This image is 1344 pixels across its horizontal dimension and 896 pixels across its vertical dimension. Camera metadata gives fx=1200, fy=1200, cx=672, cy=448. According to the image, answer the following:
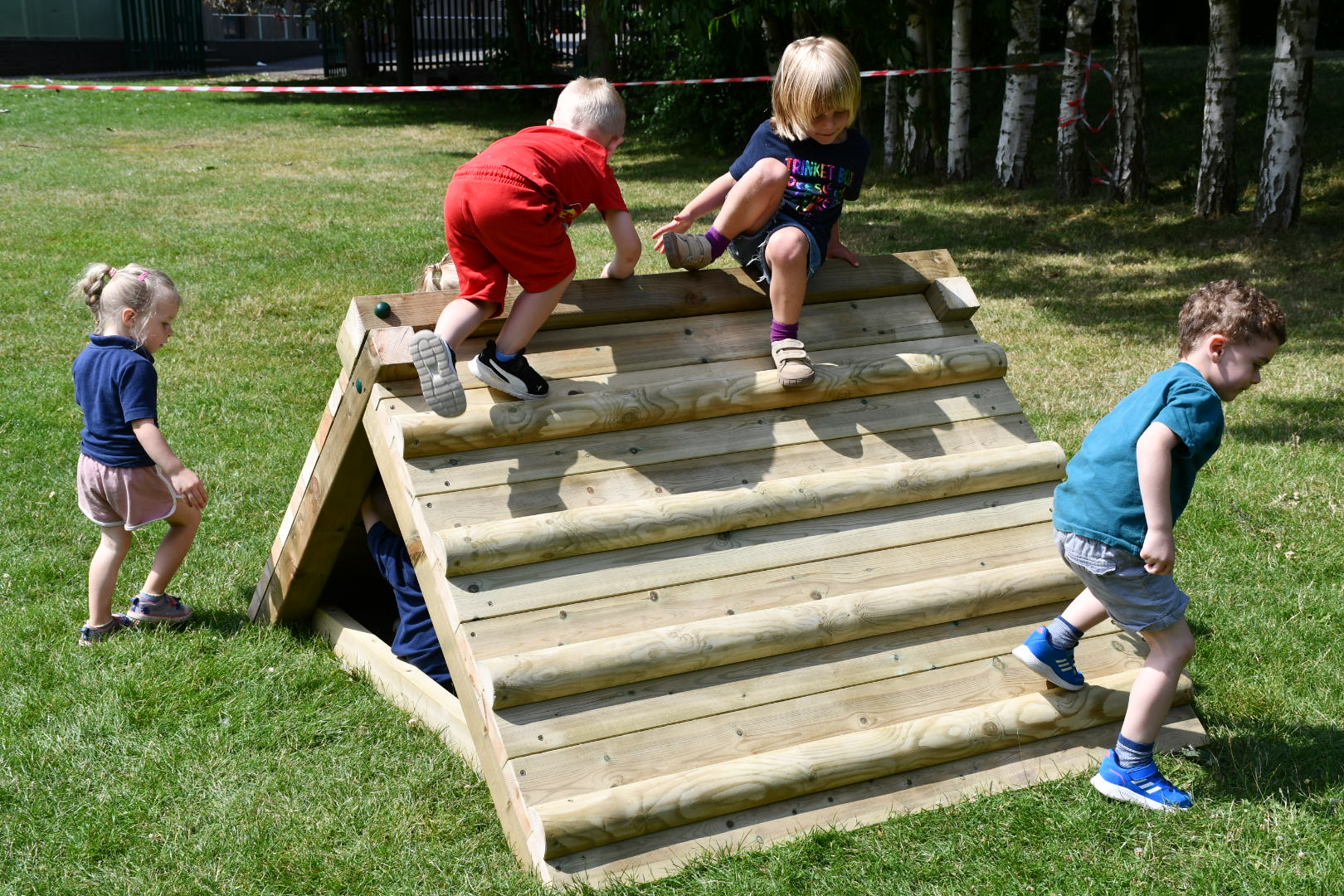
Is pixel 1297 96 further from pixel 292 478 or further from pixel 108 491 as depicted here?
pixel 108 491

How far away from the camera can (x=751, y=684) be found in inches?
143

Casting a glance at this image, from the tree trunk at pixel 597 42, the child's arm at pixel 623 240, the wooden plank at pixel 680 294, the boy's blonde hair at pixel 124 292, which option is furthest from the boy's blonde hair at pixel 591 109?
the tree trunk at pixel 597 42

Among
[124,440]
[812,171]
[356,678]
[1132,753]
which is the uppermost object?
[812,171]

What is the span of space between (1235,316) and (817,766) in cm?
171

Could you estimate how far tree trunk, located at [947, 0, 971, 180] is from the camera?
546 inches

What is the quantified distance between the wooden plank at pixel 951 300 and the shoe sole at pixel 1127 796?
1991 millimetres

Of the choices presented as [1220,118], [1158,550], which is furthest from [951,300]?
[1220,118]

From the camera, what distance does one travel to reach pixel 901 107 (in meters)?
16.6

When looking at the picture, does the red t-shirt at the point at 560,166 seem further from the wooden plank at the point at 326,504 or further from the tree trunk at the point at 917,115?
the tree trunk at the point at 917,115

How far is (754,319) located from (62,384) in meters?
4.85

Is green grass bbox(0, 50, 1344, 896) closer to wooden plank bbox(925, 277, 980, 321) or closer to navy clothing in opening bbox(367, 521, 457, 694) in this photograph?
navy clothing in opening bbox(367, 521, 457, 694)

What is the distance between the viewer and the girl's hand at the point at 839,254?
5027 millimetres

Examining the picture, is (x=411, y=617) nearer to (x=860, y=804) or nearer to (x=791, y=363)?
(x=791, y=363)

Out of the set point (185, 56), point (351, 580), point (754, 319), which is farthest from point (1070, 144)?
point (185, 56)
